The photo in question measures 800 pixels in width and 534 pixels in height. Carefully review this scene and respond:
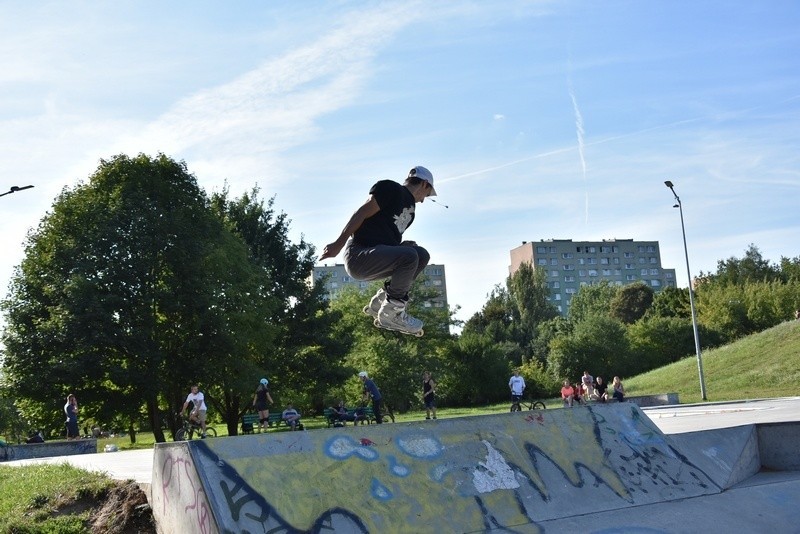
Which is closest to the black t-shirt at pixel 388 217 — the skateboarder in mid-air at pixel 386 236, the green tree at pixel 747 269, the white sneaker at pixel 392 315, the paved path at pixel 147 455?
the skateboarder in mid-air at pixel 386 236

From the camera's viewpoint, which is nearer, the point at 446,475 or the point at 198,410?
the point at 446,475

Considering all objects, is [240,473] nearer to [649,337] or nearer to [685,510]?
[685,510]

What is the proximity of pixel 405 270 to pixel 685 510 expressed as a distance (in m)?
3.80

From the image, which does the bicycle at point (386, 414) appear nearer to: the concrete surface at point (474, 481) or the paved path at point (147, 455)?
the paved path at point (147, 455)

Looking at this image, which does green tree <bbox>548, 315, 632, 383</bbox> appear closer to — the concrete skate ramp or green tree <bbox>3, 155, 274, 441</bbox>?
green tree <bbox>3, 155, 274, 441</bbox>

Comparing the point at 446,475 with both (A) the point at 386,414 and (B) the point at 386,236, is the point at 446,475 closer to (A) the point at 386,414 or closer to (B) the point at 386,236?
(B) the point at 386,236

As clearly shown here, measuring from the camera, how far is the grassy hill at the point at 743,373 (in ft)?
134

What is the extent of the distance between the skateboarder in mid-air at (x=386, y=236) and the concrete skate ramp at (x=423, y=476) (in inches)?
60.4

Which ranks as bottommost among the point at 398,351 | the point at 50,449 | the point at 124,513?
the point at 50,449

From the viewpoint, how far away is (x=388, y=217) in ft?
25.0

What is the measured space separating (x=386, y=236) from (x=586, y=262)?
152 meters

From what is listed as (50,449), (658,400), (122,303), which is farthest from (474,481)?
(658,400)

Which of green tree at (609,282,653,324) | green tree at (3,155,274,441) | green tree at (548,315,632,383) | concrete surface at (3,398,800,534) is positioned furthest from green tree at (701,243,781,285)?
concrete surface at (3,398,800,534)

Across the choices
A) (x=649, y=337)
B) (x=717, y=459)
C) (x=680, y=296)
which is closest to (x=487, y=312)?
(x=680, y=296)
